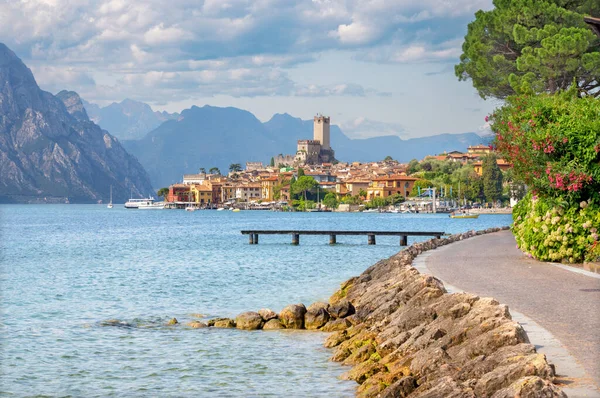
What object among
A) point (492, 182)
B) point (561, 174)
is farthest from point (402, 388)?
point (492, 182)

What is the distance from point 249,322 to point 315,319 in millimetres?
1512

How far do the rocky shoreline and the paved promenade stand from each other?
829 millimetres

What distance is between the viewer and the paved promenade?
1148 centimetres

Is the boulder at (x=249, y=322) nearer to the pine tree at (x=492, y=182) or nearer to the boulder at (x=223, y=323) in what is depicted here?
the boulder at (x=223, y=323)

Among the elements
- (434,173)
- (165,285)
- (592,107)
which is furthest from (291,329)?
(434,173)

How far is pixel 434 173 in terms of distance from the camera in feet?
614

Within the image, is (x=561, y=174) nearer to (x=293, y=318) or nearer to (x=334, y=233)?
(x=293, y=318)

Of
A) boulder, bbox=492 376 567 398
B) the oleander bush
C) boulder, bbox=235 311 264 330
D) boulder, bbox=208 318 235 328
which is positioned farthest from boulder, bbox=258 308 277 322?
boulder, bbox=492 376 567 398

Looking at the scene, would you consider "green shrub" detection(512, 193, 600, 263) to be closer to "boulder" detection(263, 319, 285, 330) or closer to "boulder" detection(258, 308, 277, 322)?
"boulder" detection(258, 308, 277, 322)

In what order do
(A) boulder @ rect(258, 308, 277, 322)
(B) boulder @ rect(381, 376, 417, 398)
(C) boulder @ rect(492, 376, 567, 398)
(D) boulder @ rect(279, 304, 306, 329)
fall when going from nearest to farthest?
(C) boulder @ rect(492, 376, 567, 398), (B) boulder @ rect(381, 376, 417, 398), (D) boulder @ rect(279, 304, 306, 329), (A) boulder @ rect(258, 308, 277, 322)

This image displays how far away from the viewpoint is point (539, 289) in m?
17.5

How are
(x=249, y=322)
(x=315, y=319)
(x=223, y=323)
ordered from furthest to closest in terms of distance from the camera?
(x=223, y=323)
(x=249, y=322)
(x=315, y=319)

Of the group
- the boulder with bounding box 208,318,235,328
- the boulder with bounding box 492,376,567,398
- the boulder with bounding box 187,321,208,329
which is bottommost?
the boulder with bounding box 187,321,208,329

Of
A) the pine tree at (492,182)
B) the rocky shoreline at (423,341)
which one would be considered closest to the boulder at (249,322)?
the rocky shoreline at (423,341)
